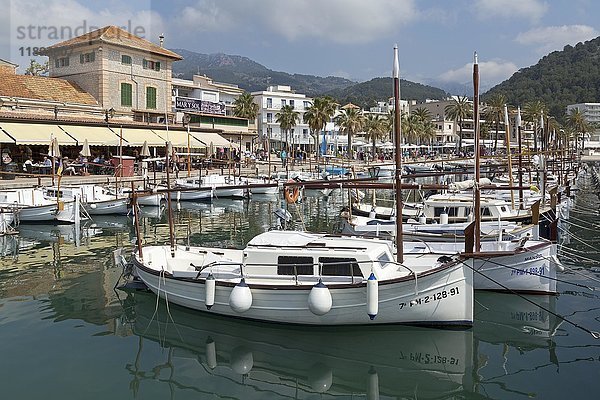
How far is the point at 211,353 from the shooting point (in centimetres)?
1509

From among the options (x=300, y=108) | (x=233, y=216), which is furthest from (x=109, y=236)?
(x=300, y=108)

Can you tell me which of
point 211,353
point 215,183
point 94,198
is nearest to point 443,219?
point 211,353

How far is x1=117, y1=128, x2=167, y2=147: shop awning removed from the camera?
179 ft

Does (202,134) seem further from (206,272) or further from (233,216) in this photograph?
(206,272)

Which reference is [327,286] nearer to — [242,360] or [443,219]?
[242,360]

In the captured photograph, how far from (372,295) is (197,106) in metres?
59.7

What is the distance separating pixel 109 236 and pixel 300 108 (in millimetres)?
78682

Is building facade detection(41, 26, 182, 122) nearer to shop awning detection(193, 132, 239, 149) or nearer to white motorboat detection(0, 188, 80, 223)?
shop awning detection(193, 132, 239, 149)

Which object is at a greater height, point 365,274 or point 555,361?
point 365,274

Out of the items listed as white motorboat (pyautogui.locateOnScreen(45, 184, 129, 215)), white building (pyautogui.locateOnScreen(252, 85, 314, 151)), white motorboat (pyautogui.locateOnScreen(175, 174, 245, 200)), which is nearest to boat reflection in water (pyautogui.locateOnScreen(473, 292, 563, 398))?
white motorboat (pyautogui.locateOnScreen(45, 184, 129, 215))

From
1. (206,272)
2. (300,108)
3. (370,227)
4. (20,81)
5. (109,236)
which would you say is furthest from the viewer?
(300,108)

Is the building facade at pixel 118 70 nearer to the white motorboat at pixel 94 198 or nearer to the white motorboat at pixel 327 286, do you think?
the white motorboat at pixel 94 198

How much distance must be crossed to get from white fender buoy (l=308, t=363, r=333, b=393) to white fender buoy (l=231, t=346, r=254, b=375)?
1.62m

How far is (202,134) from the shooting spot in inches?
2601
